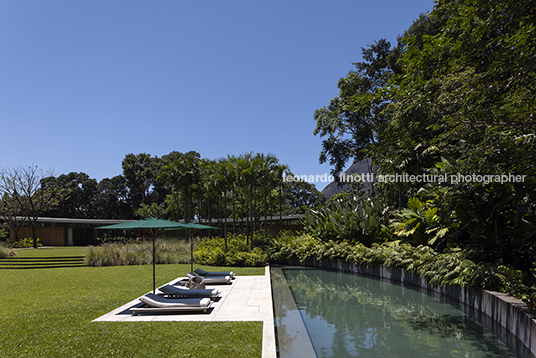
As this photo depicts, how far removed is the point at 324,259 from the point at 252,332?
12328mm

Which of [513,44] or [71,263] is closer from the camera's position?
[513,44]

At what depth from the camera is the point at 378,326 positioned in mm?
7016

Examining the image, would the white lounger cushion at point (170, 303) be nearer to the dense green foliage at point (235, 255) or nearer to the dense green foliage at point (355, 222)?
the dense green foliage at point (235, 255)

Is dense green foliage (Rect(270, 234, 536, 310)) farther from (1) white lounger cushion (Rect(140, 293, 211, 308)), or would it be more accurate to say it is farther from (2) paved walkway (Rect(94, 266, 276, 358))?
(1) white lounger cushion (Rect(140, 293, 211, 308))

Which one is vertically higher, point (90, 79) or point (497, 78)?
point (90, 79)

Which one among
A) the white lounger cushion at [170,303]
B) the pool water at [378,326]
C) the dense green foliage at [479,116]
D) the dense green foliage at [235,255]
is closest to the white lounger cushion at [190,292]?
the white lounger cushion at [170,303]

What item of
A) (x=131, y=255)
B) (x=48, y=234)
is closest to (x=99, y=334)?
(x=131, y=255)

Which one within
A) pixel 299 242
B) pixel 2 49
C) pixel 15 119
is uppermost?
pixel 2 49

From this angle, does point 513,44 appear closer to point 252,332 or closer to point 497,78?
point 497,78

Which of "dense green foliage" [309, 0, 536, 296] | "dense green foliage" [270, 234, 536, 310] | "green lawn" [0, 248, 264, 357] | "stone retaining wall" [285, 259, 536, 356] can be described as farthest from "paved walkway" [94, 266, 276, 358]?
"dense green foliage" [309, 0, 536, 296]

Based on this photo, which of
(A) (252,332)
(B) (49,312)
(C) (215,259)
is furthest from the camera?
(C) (215,259)

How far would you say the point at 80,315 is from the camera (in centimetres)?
722

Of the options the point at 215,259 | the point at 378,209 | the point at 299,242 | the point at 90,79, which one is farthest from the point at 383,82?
the point at 90,79

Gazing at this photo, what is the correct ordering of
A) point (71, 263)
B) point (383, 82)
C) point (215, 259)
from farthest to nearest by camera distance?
point (383, 82) < point (71, 263) < point (215, 259)
